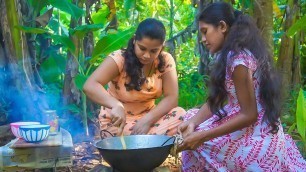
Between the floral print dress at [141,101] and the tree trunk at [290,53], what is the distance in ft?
9.32

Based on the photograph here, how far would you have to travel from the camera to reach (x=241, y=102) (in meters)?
2.19

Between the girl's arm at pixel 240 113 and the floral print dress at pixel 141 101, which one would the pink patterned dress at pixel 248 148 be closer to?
the girl's arm at pixel 240 113

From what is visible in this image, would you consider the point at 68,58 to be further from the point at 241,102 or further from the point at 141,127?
the point at 241,102

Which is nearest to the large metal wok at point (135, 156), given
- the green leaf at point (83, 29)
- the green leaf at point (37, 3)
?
the green leaf at point (83, 29)

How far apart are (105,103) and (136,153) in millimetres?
640

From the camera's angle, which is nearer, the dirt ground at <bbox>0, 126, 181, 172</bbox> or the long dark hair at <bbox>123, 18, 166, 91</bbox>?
the long dark hair at <bbox>123, 18, 166, 91</bbox>

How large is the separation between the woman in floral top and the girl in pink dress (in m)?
0.38

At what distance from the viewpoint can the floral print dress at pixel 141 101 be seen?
2801 millimetres

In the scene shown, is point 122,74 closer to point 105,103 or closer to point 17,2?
point 105,103

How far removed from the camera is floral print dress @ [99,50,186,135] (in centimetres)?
280

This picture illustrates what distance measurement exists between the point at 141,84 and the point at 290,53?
3.30 metres

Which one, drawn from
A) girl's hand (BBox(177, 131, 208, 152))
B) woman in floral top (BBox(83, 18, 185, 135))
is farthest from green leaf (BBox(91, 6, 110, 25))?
girl's hand (BBox(177, 131, 208, 152))

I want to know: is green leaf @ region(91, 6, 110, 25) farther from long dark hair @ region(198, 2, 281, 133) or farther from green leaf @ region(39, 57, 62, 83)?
long dark hair @ region(198, 2, 281, 133)

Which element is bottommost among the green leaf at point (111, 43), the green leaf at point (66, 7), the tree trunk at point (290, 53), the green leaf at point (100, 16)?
the tree trunk at point (290, 53)
